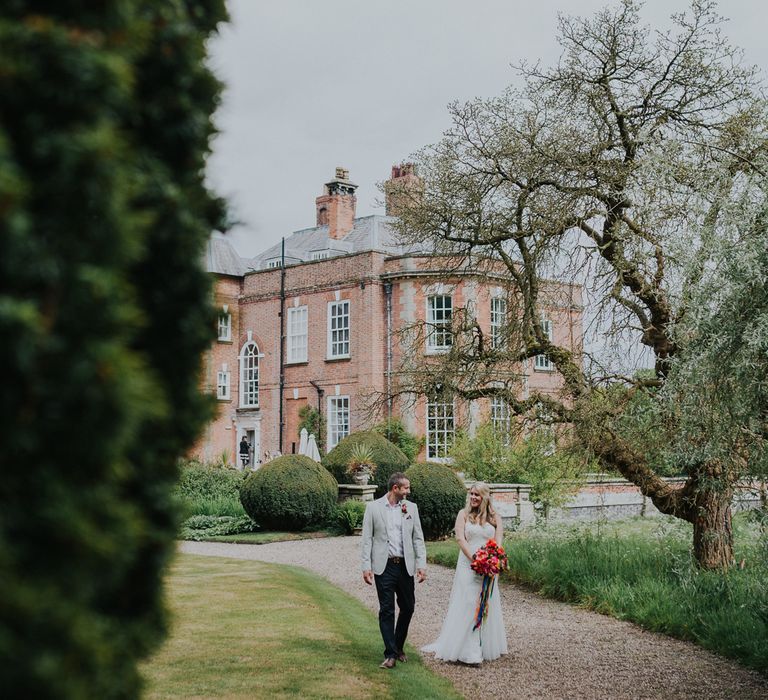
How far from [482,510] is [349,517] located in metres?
10.6

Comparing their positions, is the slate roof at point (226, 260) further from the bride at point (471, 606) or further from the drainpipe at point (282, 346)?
the bride at point (471, 606)

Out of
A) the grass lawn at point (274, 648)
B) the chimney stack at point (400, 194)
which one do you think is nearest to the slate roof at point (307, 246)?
the chimney stack at point (400, 194)

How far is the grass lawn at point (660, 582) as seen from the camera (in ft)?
28.2

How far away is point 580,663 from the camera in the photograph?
27.7 ft

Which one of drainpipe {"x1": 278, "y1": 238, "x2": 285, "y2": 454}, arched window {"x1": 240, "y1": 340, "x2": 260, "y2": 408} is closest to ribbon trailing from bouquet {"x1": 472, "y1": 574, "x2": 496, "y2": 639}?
drainpipe {"x1": 278, "y1": 238, "x2": 285, "y2": 454}

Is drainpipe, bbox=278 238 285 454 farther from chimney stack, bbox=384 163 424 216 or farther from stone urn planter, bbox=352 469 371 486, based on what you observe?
chimney stack, bbox=384 163 424 216

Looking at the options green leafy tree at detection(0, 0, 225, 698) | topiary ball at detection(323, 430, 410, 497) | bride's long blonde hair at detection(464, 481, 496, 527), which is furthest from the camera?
topiary ball at detection(323, 430, 410, 497)

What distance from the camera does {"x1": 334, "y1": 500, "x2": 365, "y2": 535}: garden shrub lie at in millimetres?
19156

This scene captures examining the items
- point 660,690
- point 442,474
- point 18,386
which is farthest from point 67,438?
point 442,474

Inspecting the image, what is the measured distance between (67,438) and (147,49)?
3.74ft

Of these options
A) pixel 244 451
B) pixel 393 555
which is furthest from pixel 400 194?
pixel 244 451

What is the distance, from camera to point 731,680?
7.80 m

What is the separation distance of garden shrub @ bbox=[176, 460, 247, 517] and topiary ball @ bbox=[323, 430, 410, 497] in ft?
8.30

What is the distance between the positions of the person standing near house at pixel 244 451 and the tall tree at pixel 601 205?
863 inches
